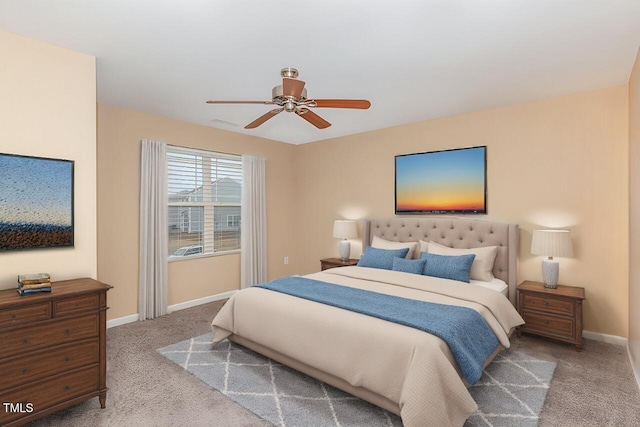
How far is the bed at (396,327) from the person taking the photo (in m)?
1.98

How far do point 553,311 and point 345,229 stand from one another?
272 cm

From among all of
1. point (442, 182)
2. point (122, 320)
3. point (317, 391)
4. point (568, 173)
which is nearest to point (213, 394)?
point (317, 391)

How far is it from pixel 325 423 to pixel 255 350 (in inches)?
43.9

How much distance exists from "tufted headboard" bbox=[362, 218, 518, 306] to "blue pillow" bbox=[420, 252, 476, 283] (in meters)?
0.44

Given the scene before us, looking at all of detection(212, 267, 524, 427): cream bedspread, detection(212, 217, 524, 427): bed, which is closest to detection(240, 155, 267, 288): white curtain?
detection(212, 217, 524, 427): bed

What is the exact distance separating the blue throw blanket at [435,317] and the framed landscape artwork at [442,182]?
1.89m

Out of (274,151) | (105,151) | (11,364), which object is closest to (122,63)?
(105,151)

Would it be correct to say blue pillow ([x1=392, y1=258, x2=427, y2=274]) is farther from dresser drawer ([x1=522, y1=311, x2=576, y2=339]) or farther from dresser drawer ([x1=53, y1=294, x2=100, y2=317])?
dresser drawer ([x1=53, y1=294, x2=100, y2=317])

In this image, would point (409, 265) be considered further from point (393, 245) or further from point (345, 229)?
point (345, 229)

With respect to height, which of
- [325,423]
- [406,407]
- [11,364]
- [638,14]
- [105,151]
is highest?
[638,14]

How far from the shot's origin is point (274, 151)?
19.0 feet

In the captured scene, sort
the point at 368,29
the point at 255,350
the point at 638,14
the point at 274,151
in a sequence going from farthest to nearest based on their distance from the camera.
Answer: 1. the point at 274,151
2. the point at 255,350
3. the point at 368,29
4. the point at 638,14

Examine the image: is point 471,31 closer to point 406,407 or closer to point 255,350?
point 406,407

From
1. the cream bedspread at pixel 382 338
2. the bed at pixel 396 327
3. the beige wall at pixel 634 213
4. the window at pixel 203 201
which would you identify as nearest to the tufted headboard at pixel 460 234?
the bed at pixel 396 327
